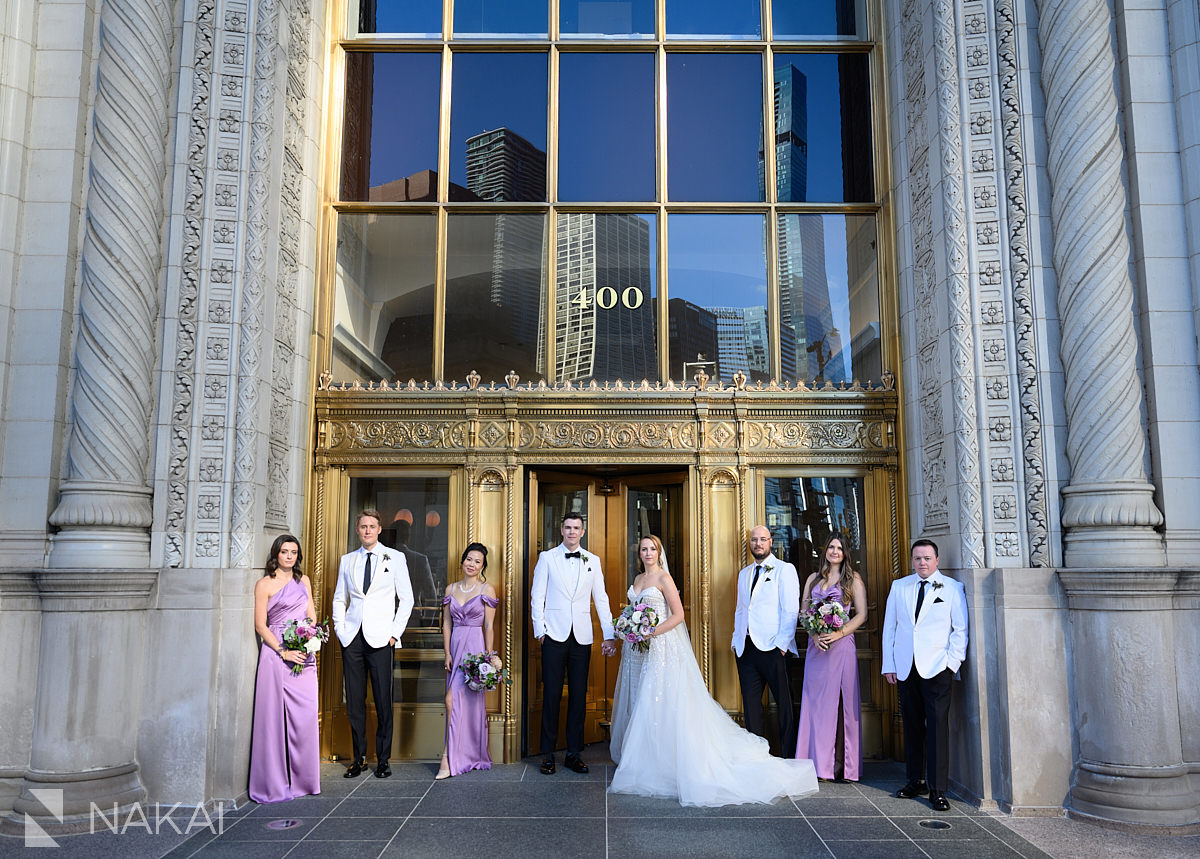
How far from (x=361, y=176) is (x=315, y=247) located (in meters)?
0.97

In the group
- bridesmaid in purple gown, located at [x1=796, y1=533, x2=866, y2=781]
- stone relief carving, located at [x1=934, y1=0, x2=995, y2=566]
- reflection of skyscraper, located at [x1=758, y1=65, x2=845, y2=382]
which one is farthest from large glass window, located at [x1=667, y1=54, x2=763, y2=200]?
bridesmaid in purple gown, located at [x1=796, y1=533, x2=866, y2=781]

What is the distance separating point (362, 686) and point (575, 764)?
2.01 meters

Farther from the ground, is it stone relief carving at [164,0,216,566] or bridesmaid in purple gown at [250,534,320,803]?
stone relief carving at [164,0,216,566]

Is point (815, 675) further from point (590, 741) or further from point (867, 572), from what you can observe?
point (590, 741)

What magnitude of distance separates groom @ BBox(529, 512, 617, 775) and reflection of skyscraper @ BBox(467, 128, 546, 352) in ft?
6.74

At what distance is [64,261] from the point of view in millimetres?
7402

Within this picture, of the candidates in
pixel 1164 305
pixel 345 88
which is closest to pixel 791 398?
pixel 1164 305

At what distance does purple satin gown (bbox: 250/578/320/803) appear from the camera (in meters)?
7.38

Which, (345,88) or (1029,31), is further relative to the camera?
(345,88)

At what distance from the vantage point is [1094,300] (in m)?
7.27

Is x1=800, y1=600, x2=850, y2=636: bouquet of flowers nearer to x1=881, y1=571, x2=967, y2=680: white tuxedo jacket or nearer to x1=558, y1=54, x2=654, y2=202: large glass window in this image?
x1=881, y1=571, x2=967, y2=680: white tuxedo jacket

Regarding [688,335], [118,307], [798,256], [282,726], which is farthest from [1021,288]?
[118,307]

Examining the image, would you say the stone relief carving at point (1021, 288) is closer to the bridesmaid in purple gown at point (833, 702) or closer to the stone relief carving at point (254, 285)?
the bridesmaid in purple gown at point (833, 702)

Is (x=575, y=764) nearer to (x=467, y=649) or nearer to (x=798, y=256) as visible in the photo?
(x=467, y=649)
